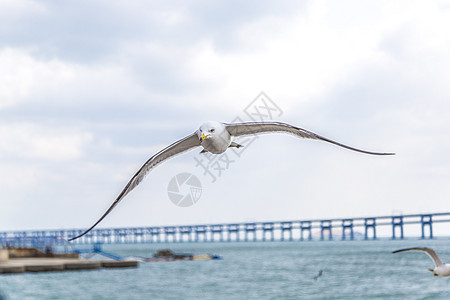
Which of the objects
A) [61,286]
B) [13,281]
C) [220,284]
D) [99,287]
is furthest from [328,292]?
[13,281]

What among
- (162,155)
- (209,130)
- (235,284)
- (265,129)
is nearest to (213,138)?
(209,130)

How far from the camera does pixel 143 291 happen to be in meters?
65.5

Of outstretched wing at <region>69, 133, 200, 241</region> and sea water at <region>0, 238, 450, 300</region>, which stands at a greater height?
outstretched wing at <region>69, 133, 200, 241</region>

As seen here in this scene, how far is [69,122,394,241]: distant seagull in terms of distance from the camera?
6422 millimetres

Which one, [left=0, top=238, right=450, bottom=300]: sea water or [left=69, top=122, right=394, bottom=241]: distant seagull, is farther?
[left=0, top=238, right=450, bottom=300]: sea water

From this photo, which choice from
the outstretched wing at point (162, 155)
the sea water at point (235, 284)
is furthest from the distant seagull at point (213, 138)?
the sea water at point (235, 284)

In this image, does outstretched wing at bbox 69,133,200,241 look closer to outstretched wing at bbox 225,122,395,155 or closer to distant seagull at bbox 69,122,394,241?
distant seagull at bbox 69,122,394,241

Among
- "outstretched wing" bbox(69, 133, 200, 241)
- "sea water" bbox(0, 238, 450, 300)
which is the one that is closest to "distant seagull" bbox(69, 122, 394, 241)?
"outstretched wing" bbox(69, 133, 200, 241)

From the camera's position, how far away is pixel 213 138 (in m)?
6.40

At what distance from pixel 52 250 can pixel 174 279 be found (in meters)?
15.0

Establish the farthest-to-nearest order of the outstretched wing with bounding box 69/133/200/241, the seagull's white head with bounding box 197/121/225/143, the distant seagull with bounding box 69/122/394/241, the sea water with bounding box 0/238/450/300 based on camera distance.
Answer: the sea water with bounding box 0/238/450/300
the outstretched wing with bounding box 69/133/200/241
the distant seagull with bounding box 69/122/394/241
the seagull's white head with bounding box 197/121/225/143

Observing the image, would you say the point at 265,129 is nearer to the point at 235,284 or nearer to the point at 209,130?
the point at 209,130

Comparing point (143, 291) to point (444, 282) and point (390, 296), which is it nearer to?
point (390, 296)

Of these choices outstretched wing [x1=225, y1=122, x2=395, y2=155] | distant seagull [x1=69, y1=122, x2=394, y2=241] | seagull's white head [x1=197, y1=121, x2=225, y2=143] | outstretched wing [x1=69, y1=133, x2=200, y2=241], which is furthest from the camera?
outstretched wing [x1=69, y1=133, x2=200, y2=241]
